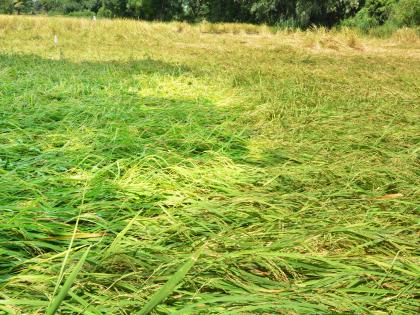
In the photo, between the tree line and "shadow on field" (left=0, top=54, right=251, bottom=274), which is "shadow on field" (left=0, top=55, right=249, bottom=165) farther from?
the tree line

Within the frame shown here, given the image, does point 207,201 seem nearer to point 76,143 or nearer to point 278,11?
point 76,143

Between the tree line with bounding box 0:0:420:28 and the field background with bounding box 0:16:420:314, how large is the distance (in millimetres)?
13720

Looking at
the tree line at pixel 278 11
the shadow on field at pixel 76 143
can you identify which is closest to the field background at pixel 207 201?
the shadow on field at pixel 76 143

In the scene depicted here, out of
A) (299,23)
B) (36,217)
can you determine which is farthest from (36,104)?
(299,23)

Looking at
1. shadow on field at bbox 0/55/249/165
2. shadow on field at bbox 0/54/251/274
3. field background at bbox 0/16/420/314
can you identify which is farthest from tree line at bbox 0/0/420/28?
shadow on field at bbox 0/54/251/274

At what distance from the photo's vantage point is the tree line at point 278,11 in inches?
719

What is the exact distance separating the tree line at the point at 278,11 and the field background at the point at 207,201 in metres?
13.7

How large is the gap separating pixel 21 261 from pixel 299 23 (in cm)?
2256

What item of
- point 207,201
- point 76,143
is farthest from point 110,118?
point 207,201

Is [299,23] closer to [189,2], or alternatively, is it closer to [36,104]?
[189,2]

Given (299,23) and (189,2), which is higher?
(189,2)

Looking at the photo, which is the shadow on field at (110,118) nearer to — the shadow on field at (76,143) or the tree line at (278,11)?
the shadow on field at (76,143)

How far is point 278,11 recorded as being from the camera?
25.1 m

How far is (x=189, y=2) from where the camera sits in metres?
33.3
